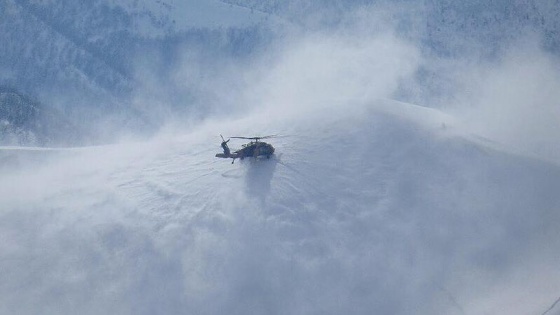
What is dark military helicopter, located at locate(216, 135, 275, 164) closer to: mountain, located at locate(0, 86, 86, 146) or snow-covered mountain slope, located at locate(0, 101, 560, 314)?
snow-covered mountain slope, located at locate(0, 101, 560, 314)

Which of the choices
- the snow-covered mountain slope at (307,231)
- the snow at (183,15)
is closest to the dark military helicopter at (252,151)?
the snow-covered mountain slope at (307,231)

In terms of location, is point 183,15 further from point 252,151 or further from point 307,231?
point 307,231

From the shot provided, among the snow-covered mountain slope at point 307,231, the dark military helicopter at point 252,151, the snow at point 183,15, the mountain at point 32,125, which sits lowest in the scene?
the snow-covered mountain slope at point 307,231

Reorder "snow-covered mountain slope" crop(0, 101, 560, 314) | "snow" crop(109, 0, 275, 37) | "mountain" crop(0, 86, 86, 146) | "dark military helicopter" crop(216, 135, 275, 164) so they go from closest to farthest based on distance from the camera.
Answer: "snow-covered mountain slope" crop(0, 101, 560, 314)
"dark military helicopter" crop(216, 135, 275, 164)
"mountain" crop(0, 86, 86, 146)
"snow" crop(109, 0, 275, 37)

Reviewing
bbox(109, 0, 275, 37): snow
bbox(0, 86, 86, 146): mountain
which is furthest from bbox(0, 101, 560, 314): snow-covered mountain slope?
bbox(109, 0, 275, 37): snow

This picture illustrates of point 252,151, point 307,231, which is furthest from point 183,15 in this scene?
point 307,231

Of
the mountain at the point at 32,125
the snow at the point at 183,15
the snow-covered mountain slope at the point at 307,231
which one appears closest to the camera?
the snow-covered mountain slope at the point at 307,231

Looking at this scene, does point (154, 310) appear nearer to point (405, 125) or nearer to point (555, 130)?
point (405, 125)

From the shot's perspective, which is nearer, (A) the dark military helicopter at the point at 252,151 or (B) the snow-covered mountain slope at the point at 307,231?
(B) the snow-covered mountain slope at the point at 307,231

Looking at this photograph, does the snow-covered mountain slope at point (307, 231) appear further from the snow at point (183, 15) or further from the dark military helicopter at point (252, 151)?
the snow at point (183, 15)

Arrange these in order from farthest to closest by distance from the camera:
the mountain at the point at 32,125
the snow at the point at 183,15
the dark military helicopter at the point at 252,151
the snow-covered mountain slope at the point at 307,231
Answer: the snow at the point at 183,15 < the mountain at the point at 32,125 < the dark military helicopter at the point at 252,151 < the snow-covered mountain slope at the point at 307,231
